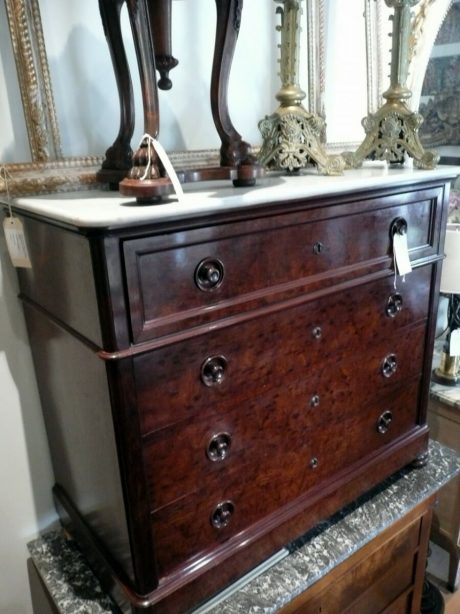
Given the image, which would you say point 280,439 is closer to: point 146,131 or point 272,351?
point 272,351

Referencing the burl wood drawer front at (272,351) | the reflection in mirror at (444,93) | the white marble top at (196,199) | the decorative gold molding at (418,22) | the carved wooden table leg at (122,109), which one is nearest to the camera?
the white marble top at (196,199)

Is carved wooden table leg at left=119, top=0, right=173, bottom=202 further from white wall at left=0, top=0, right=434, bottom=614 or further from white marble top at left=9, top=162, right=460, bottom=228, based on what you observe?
white wall at left=0, top=0, right=434, bottom=614

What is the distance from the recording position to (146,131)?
813 millimetres

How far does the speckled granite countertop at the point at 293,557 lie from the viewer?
3.19ft

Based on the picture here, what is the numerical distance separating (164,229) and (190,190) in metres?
0.21

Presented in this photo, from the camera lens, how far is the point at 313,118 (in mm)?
A: 1129

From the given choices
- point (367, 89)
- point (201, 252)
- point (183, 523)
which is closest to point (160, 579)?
point (183, 523)

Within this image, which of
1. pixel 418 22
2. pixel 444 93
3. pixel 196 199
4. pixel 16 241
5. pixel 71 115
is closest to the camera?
pixel 196 199

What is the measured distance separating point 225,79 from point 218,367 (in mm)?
572

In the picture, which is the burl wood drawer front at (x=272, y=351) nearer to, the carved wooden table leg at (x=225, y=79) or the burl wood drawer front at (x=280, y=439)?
the burl wood drawer front at (x=280, y=439)

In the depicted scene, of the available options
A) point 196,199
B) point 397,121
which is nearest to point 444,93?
point 397,121

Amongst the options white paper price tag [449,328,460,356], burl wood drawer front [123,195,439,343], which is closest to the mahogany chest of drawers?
burl wood drawer front [123,195,439,343]

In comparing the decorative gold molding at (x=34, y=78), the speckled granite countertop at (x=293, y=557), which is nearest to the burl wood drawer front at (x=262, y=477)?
the speckled granite countertop at (x=293, y=557)

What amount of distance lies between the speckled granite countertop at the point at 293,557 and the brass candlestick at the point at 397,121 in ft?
2.57
